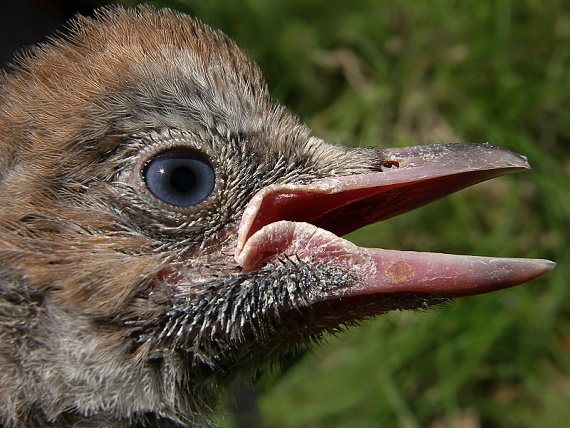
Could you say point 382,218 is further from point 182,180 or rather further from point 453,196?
point 453,196

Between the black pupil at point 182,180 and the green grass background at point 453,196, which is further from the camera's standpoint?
the green grass background at point 453,196

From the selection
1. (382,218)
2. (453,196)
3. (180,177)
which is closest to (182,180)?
(180,177)

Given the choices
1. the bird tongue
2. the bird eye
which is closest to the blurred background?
the bird tongue

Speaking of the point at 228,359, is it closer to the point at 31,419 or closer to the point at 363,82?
the point at 31,419

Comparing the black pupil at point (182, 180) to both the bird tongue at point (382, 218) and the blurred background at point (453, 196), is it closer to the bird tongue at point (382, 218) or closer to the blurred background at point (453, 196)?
the bird tongue at point (382, 218)

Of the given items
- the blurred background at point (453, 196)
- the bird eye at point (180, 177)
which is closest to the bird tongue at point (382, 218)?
the bird eye at point (180, 177)

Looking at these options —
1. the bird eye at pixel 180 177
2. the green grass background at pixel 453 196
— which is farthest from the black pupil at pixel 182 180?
the green grass background at pixel 453 196

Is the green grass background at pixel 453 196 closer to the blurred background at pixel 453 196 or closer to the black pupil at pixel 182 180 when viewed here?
the blurred background at pixel 453 196
